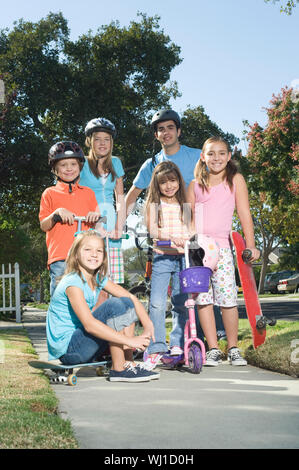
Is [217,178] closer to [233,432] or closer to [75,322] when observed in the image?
[75,322]

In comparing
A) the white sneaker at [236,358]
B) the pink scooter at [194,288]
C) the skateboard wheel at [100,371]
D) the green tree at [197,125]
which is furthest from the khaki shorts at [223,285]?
the green tree at [197,125]

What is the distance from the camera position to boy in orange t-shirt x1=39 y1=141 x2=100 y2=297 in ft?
16.5

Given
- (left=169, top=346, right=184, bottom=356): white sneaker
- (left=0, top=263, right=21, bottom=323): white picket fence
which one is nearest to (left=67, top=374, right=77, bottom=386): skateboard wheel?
(left=169, top=346, right=184, bottom=356): white sneaker

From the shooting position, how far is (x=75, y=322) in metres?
4.52

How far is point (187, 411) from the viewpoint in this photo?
331cm

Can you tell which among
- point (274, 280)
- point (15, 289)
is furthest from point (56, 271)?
point (274, 280)

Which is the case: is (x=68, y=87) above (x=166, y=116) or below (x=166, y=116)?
above

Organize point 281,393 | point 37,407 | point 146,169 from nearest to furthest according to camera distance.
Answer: point 37,407
point 281,393
point 146,169

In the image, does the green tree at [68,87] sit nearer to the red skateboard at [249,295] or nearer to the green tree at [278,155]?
the green tree at [278,155]

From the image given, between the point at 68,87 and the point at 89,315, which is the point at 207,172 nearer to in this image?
the point at 89,315

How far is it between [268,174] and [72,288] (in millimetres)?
22768

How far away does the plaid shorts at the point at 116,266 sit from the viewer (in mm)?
5449

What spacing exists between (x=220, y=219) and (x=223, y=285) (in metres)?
0.63
